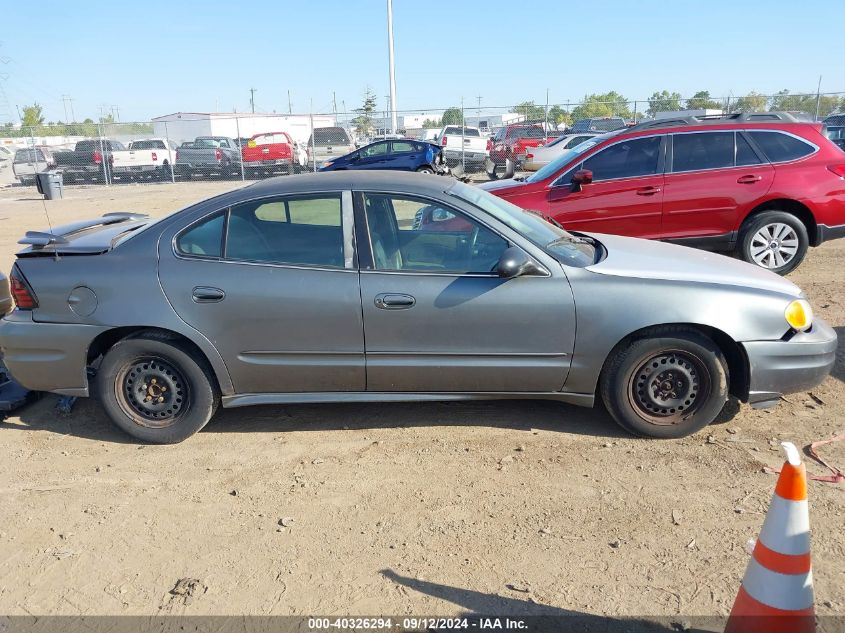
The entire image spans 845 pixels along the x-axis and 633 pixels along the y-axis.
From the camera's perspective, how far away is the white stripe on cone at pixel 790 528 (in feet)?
7.73

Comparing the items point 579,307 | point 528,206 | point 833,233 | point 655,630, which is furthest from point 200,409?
point 833,233

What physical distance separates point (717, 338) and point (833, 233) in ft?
15.1

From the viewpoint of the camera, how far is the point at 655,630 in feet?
8.59

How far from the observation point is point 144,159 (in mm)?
27641

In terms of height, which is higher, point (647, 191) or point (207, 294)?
point (647, 191)

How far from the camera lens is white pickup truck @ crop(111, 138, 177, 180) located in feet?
90.3

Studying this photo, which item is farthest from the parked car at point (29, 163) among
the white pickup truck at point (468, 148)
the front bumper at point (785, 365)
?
the front bumper at point (785, 365)

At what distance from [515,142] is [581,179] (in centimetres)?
1675

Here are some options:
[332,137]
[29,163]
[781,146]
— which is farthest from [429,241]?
[29,163]

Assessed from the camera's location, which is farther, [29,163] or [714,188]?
[29,163]

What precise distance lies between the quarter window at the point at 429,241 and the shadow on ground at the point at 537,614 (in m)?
1.82

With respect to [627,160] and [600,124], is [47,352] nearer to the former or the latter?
[627,160]

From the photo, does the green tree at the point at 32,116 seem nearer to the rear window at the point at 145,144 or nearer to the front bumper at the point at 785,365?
the rear window at the point at 145,144

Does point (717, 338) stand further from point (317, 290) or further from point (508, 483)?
point (317, 290)
